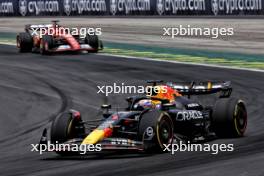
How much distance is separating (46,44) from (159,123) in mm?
20331

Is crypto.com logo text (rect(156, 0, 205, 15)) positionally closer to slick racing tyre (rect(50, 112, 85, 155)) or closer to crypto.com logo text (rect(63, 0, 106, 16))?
crypto.com logo text (rect(63, 0, 106, 16))

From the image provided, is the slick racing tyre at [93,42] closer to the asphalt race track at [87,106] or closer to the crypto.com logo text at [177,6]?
the asphalt race track at [87,106]

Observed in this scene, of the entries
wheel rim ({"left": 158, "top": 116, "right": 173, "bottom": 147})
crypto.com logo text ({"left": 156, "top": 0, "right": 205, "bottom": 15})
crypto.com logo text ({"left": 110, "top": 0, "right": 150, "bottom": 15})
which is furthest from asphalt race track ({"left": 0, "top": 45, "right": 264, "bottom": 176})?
crypto.com logo text ({"left": 110, "top": 0, "right": 150, "bottom": 15})

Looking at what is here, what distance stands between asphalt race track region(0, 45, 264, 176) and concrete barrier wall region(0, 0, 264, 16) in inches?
478

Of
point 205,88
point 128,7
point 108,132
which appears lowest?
point 128,7

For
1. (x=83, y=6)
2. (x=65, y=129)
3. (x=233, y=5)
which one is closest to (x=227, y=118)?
(x=65, y=129)

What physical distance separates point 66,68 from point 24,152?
45.5 ft

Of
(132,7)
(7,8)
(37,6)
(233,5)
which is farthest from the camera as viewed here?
(7,8)

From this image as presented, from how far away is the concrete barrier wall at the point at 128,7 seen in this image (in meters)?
43.1

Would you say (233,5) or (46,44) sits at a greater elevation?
(233,5)

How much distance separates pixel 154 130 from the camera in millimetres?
13102

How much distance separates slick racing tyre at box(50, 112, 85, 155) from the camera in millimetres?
13656

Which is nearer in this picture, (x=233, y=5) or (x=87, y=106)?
(x=87, y=106)

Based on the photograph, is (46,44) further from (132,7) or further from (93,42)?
(132,7)
